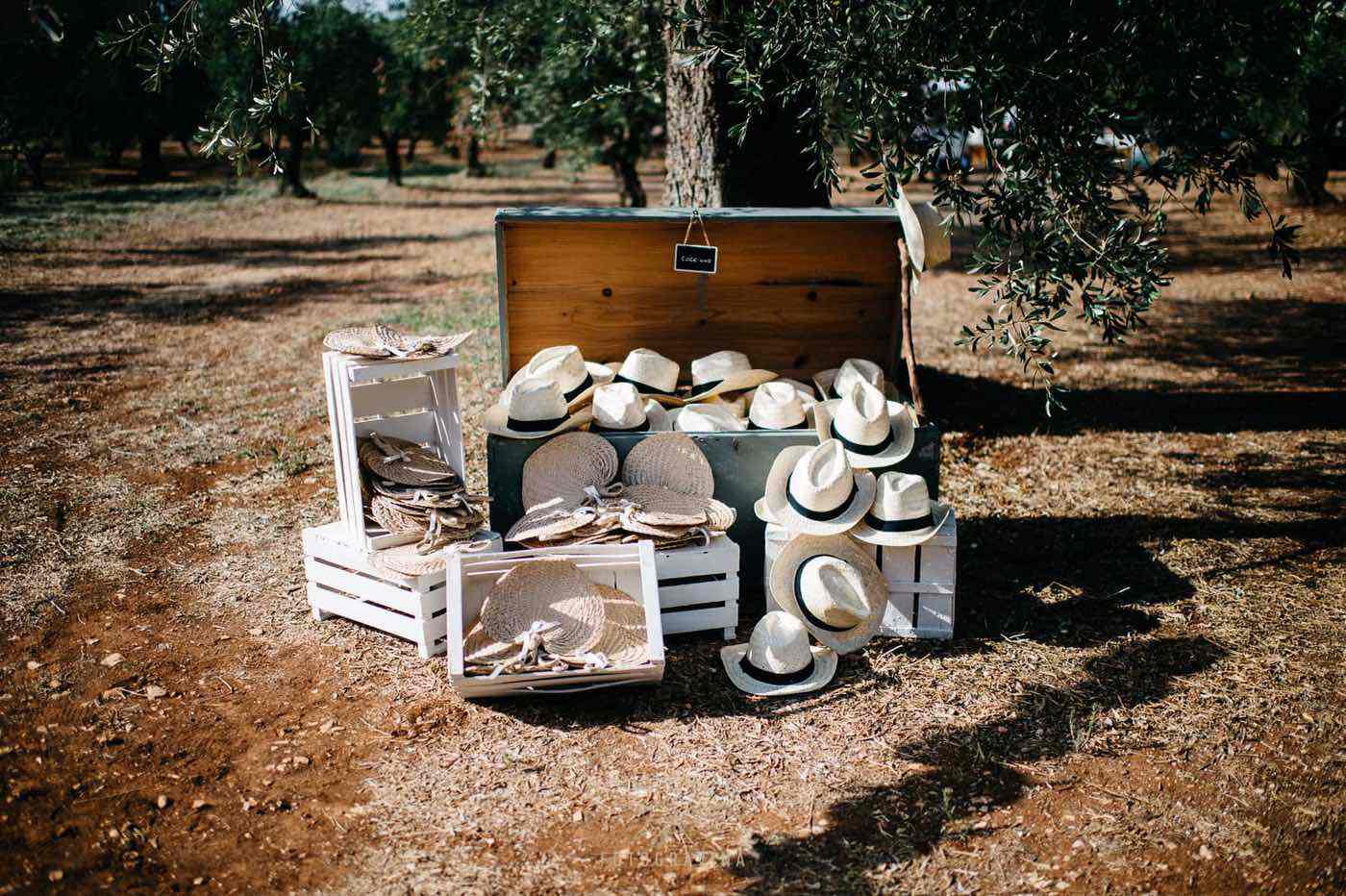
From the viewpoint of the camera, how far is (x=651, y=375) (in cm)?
551

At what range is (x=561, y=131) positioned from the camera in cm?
1501

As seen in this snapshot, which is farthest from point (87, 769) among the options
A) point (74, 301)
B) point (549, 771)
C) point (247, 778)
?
point (74, 301)

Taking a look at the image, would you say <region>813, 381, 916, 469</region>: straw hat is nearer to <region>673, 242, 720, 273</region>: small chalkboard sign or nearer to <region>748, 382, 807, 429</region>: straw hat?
<region>748, 382, 807, 429</region>: straw hat

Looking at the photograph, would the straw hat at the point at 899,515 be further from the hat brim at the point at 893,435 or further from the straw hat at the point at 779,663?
the straw hat at the point at 779,663

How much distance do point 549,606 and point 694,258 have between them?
8.12 feet

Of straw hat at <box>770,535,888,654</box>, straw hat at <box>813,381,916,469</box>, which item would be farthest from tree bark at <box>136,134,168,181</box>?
straw hat at <box>770,535,888,654</box>

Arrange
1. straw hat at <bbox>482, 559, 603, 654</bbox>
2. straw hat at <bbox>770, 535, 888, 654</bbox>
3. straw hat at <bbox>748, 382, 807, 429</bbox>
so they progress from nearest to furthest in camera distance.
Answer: straw hat at <bbox>482, 559, 603, 654</bbox> < straw hat at <bbox>770, 535, 888, 654</bbox> < straw hat at <bbox>748, 382, 807, 429</bbox>

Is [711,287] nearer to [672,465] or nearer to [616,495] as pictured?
[672,465]

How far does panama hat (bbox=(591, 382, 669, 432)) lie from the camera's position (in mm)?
5004

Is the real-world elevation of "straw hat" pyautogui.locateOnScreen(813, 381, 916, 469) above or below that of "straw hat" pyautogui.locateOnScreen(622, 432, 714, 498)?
above

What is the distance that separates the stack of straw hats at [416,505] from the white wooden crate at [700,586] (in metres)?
0.92

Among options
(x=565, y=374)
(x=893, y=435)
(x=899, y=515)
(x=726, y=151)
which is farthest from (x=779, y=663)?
(x=726, y=151)

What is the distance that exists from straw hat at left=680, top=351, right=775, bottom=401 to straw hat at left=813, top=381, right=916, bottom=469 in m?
0.74

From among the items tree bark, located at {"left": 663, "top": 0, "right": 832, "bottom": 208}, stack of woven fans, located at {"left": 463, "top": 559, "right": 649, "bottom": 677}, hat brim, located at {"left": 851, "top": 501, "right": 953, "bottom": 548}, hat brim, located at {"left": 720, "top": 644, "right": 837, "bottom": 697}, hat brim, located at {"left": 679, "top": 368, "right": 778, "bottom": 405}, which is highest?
tree bark, located at {"left": 663, "top": 0, "right": 832, "bottom": 208}
